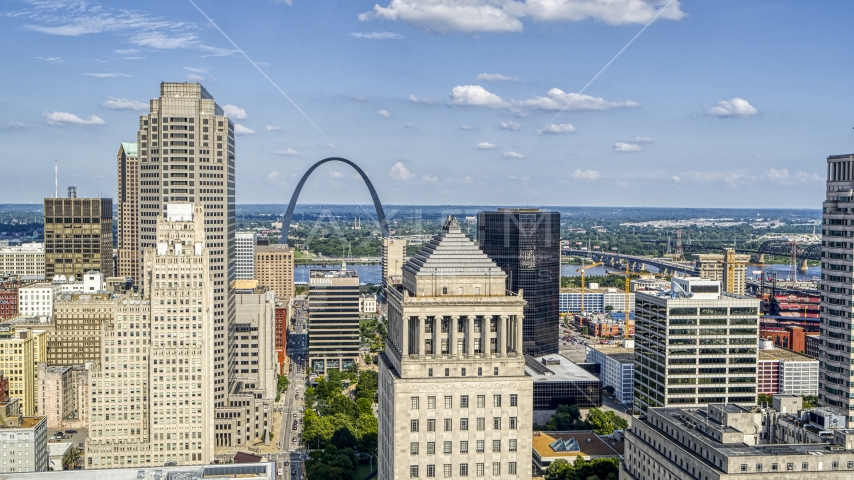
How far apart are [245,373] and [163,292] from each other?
43.4 meters

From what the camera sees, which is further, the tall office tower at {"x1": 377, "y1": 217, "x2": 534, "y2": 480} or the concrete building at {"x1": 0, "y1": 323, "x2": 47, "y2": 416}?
the concrete building at {"x1": 0, "y1": 323, "x2": 47, "y2": 416}

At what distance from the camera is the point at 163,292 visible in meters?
Result: 114

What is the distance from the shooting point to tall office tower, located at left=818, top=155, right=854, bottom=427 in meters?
94.4

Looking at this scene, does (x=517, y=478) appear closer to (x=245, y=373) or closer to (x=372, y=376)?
(x=245, y=373)

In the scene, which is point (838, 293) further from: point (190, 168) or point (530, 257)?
point (190, 168)

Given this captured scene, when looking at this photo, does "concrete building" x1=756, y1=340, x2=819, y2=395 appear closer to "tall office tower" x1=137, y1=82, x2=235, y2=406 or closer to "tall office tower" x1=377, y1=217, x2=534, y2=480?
"tall office tower" x1=137, y1=82, x2=235, y2=406

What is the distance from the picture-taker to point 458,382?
57344mm

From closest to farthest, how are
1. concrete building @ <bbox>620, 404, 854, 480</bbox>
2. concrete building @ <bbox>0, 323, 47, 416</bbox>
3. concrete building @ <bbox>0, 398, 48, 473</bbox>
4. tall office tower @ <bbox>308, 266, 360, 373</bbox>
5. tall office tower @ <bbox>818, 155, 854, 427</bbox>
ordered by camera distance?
1. concrete building @ <bbox>620, 404, 854, 480</bbox>
2. tall office tower @ <bbox>818, 155, 854, 427</bbox>
3. concrete building @ <bbox>0, 398, 48, 473</bbox>
4. concrete building @ <bbox>0, 323, 47, 416</bbox>
5. tall office tower @ <bbox>308, 266, 360, 373</bbox>

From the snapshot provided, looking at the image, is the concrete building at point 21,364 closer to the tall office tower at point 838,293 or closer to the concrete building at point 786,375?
the tall office tower at point 838,293

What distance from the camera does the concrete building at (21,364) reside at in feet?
471

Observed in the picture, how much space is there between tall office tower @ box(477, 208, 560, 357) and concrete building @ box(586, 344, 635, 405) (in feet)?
36.0

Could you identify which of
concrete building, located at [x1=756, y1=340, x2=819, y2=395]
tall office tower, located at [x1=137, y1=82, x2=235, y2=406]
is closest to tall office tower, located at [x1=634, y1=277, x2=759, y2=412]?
concrete building, located at [x1=756, y1=340, x2=819, y2=395]

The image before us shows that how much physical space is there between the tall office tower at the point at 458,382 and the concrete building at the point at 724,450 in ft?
68.3

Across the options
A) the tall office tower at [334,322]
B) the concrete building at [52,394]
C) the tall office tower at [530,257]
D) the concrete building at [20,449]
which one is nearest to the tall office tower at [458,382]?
the concrete building at [20,449]
